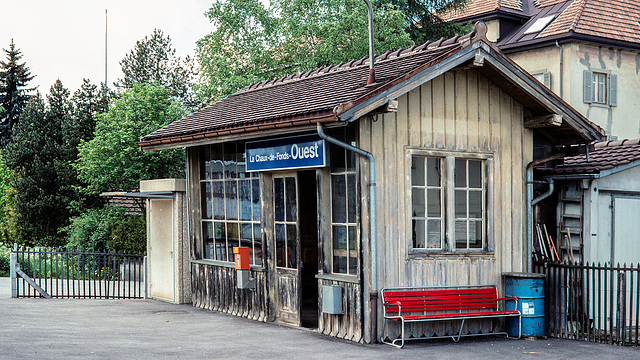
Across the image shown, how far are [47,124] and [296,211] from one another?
67.4 feet

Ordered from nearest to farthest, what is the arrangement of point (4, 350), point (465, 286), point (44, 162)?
point (4, 350) < point (465, 286) < point (44, 162)

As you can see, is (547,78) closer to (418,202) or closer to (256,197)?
(256,197)

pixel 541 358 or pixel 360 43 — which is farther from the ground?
pixel 360 43

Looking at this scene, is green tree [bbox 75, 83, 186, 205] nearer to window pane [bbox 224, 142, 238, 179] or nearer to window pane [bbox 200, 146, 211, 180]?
window pane [bbox 200, 146, 211, 180]

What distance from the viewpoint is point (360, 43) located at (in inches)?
992

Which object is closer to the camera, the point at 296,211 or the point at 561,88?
the point at 296,211

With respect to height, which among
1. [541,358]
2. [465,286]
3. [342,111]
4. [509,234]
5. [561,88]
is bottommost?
[541,358]

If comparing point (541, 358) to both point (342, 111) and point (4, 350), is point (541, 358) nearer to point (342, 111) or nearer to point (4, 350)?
point (342, 111)

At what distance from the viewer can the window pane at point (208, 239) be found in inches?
570

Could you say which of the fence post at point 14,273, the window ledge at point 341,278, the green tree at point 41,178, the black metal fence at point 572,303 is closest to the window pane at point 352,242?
the window ledge at point 341,278

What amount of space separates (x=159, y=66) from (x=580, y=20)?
87.8 ft

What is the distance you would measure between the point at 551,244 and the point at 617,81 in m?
17.6

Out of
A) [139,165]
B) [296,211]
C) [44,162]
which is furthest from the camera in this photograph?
[44,162]

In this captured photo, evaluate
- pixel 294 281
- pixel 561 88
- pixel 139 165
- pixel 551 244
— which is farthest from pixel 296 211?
pixel 561 88
